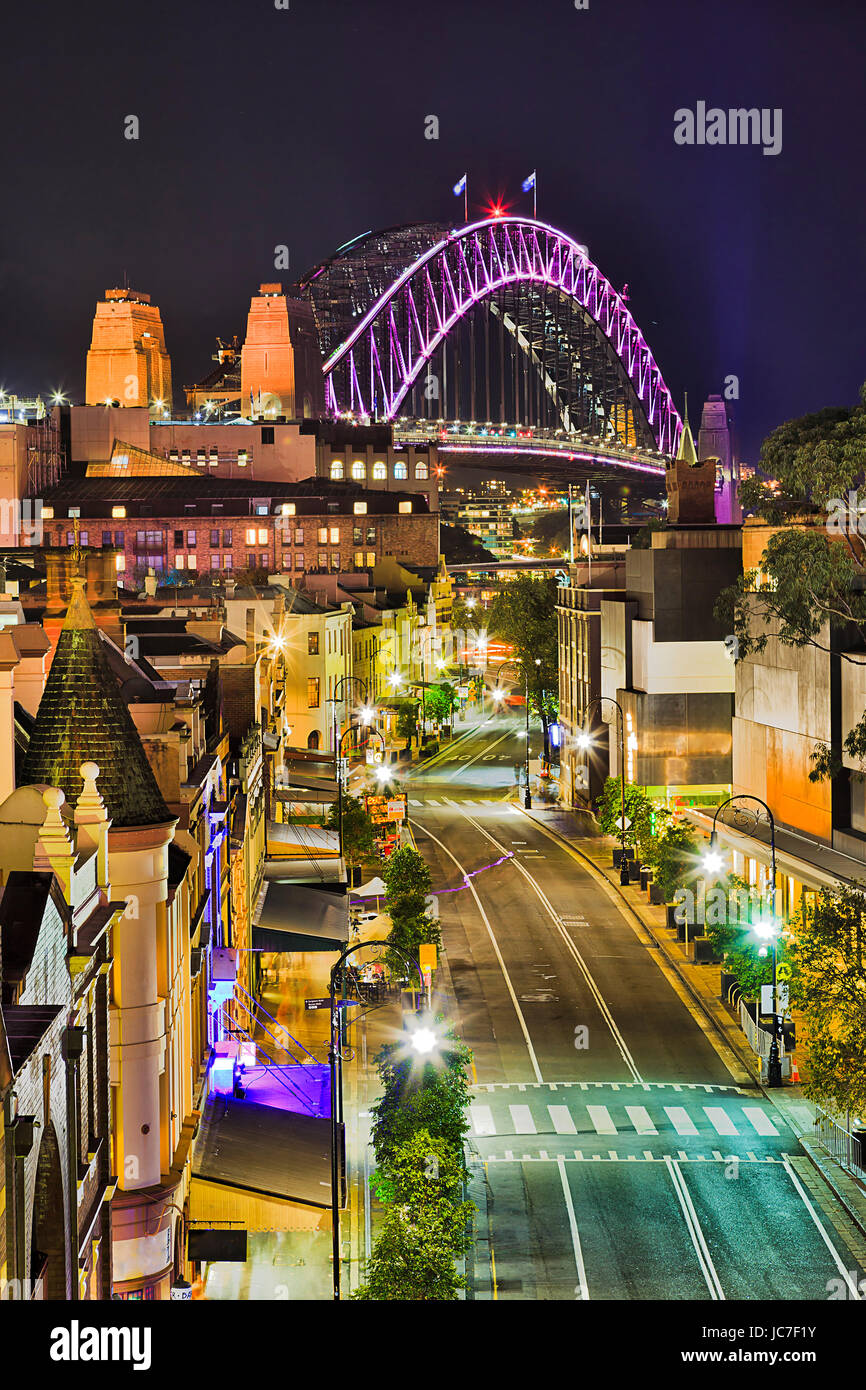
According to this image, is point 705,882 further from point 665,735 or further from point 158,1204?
point 158,1204

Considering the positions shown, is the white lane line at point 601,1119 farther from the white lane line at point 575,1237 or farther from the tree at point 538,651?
the tree at point 538,651

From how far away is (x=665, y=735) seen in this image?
67625 mm

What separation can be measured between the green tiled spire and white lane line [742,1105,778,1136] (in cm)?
1677

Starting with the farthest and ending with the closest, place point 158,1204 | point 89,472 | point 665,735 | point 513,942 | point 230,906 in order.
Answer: point 89,472 < point 665,735 < point 513,942 < point 230,906 < point 158,1204

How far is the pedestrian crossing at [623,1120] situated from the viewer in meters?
31.4

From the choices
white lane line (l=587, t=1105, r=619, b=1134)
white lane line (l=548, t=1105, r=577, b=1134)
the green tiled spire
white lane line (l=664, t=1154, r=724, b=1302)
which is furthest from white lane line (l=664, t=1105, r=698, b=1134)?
the green tiled spire

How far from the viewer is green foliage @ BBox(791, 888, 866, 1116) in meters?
27.4

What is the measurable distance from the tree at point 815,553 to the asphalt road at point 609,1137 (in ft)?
28.4

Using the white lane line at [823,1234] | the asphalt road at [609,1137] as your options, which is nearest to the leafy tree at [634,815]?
the asphalt road at [609,1137]

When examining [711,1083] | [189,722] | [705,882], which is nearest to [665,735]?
[705,882]

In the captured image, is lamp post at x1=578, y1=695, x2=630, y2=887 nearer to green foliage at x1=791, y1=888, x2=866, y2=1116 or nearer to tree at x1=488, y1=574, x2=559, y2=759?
tree at x1=488, y1=574, x2=559, y2=759

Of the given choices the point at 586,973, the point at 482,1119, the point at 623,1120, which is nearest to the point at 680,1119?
the point at 623,1120

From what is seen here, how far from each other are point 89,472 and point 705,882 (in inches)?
4459

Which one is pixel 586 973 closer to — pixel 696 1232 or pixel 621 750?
pixel 696 1232
